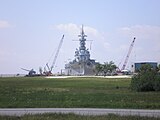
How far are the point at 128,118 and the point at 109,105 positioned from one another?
8529 millimetres

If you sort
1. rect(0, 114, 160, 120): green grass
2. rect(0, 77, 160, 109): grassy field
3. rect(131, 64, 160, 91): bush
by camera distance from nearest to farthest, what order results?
rect(0, 114, 160, 120): green grass, rect(0, 77, 160, 109): grassy field, rect(131, 64, 160, 91): bush

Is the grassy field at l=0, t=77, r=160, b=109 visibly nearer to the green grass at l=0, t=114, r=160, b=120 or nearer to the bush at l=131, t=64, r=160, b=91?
the bush at l=131, t=64, r=160, b=91

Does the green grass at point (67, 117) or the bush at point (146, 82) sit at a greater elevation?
the bush at point (146, 82)

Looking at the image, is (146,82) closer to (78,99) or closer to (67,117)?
(78,99)

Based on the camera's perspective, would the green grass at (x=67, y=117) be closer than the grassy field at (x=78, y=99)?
Yes

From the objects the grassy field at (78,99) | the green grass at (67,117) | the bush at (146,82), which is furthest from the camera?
the bush at (146,82)

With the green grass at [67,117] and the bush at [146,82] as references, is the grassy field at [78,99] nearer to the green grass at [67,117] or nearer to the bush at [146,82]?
the bush at [146,82]

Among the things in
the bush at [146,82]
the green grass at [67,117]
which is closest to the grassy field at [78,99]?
the bush at [146,82]

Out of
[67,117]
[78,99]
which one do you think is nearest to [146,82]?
[78,99]

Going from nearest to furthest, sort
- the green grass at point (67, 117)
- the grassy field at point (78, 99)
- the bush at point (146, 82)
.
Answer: the green grass at point (67, 117) → the grassy field at point (78, 99) → the bush at point (146, 82)

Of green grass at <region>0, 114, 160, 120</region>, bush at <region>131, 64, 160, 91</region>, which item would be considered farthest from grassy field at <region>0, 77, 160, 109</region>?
green grass at <region>0, 114, 160, 120</region>

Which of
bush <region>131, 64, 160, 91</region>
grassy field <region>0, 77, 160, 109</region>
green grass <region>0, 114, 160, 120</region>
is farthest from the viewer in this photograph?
bush <region>131, 64, 160, 91</region>

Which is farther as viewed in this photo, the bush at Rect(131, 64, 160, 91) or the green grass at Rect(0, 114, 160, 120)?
the bush at Rect(131, 64, 160, 91)

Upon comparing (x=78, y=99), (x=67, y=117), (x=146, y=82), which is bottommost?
(x=67, y=117)
